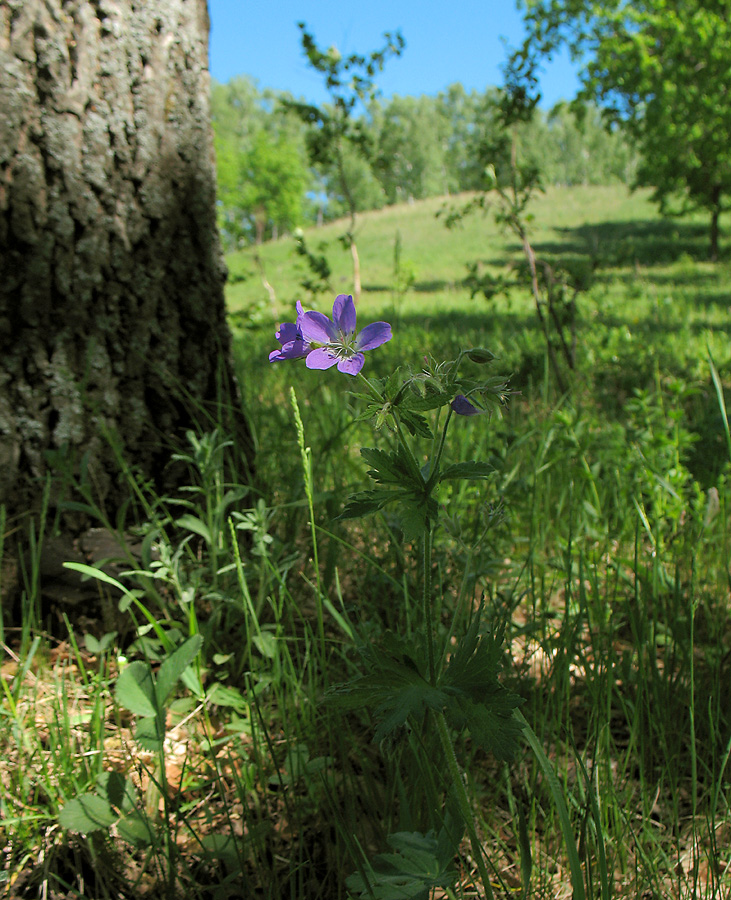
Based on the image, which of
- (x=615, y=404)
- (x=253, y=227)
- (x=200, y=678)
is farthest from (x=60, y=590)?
(x=253, y=227)

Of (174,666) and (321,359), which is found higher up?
(321,359)

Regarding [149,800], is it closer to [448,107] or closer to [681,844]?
[681,844]

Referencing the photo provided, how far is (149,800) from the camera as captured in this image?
1.26 m

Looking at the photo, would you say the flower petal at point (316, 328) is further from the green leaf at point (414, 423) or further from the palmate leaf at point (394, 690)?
the palmate leaf at point (394, 690)

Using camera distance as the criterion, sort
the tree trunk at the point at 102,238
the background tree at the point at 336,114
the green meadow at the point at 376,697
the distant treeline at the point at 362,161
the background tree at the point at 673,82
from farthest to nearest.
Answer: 1. the distant treeline at the point at 362,161
2. the background tree at the point at 673,82
3. the background tree at the point at 336,114
4. the tree trunk at the point at 102,238
5. the green meadow at the point at 376,697

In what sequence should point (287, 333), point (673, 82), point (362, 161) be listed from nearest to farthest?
point (287, 333) → point (673, 82) → point (362, 161)

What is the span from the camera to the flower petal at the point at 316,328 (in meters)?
0.84

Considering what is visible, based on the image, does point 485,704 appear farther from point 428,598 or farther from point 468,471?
point 468,471

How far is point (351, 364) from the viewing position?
0.80 m

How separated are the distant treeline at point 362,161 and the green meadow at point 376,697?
37.3m

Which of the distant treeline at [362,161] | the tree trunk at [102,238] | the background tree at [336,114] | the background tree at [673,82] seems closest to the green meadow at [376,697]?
the tree trunk at [102,238]

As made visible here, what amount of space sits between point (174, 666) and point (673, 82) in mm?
17011

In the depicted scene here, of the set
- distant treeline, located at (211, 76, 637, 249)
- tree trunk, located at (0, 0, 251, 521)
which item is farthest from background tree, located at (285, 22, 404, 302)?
distant treeline, located at (211, 76, 637, 249)

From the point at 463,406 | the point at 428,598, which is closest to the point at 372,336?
the point at 463,406
